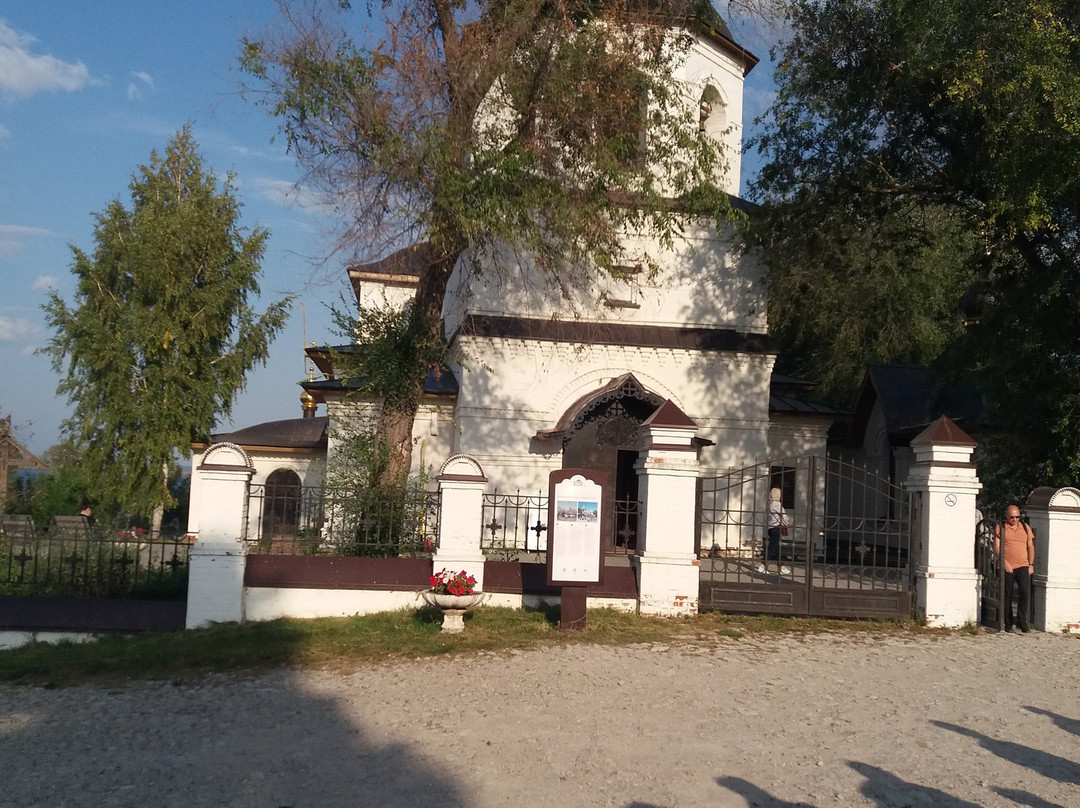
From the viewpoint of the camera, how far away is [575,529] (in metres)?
10.7

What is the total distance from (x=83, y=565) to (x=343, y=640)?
3498 millimetres

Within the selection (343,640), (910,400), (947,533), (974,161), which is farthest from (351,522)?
(910,400)

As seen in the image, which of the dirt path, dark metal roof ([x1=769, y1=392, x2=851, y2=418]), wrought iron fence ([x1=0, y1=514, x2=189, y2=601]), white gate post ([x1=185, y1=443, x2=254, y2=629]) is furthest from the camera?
dark metal roof ([x1=769, y1=392, x2=851, y2=418])

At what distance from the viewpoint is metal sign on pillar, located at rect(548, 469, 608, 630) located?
1059 centimetres

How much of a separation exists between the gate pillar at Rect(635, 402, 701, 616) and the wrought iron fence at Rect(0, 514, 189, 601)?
5.50m

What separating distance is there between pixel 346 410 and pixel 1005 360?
1173 centimetres

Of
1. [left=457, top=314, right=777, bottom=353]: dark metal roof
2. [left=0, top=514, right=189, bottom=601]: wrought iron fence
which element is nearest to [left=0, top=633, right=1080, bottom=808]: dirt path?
[left=0, top=514, right=189, bottom=601]: wrought iron fence

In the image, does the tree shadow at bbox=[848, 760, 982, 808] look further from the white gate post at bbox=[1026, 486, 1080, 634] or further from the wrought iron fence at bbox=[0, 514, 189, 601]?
the wrought iron fence at bbox=[0, 514, 189, 601]

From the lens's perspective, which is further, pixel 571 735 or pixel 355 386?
pixel 355 386

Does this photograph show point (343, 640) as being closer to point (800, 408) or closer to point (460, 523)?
point (460, 523)

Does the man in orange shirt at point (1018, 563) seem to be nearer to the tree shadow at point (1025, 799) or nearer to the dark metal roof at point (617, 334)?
the tree shadow at point (1025, 799)

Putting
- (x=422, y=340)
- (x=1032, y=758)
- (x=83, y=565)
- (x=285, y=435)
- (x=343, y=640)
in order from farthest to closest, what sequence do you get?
(x=285, y=435), (x=422, y=340), (x=83, y=565), (x=343, y=640), (x=1032, y=758)

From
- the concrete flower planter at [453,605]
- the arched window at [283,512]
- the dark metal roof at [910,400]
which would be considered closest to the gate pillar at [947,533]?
the concrete flower planter at [453,605]

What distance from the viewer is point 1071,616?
1192 cm
